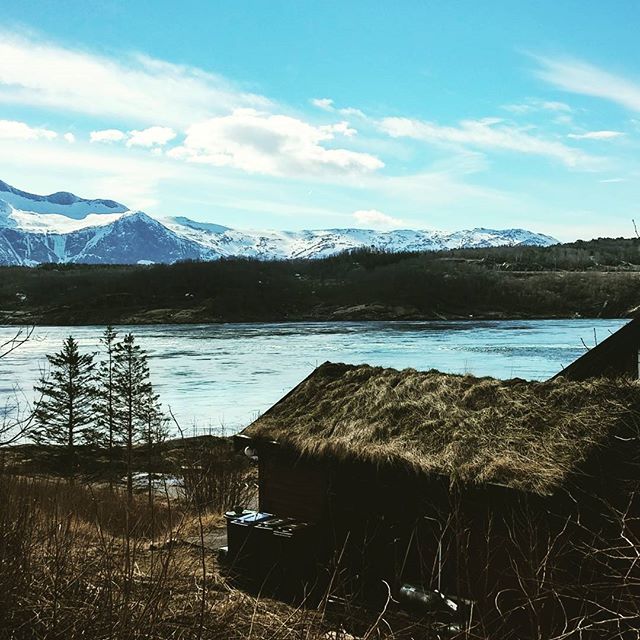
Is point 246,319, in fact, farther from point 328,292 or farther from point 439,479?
point 439,479

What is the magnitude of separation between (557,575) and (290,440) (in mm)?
5100

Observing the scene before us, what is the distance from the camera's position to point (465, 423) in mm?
10945

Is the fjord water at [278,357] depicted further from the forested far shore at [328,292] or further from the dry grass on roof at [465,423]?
the forested far shore at [328,292]

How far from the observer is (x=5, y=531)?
12.2 feet

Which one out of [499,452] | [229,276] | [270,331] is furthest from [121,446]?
[229,276]

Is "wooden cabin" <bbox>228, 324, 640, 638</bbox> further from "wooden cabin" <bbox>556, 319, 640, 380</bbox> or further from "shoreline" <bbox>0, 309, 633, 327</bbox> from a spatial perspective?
"shoreline" <bbox>0, 309, 633, 327</bbox>

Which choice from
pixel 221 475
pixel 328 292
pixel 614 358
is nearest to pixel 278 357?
pixel 221 475

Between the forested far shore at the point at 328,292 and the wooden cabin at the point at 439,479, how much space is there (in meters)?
98.7

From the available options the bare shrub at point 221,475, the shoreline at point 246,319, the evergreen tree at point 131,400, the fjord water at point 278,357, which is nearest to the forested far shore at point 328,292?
the shoreline at point 246,319

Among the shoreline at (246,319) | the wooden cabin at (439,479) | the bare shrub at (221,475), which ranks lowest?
the bare shrub at (221,475)

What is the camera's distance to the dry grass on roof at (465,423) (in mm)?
9688

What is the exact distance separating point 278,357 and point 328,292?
80.8 meters

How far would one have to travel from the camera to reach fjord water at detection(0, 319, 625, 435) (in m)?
44.1

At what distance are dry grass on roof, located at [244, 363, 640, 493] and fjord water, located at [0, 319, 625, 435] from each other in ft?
69.6
